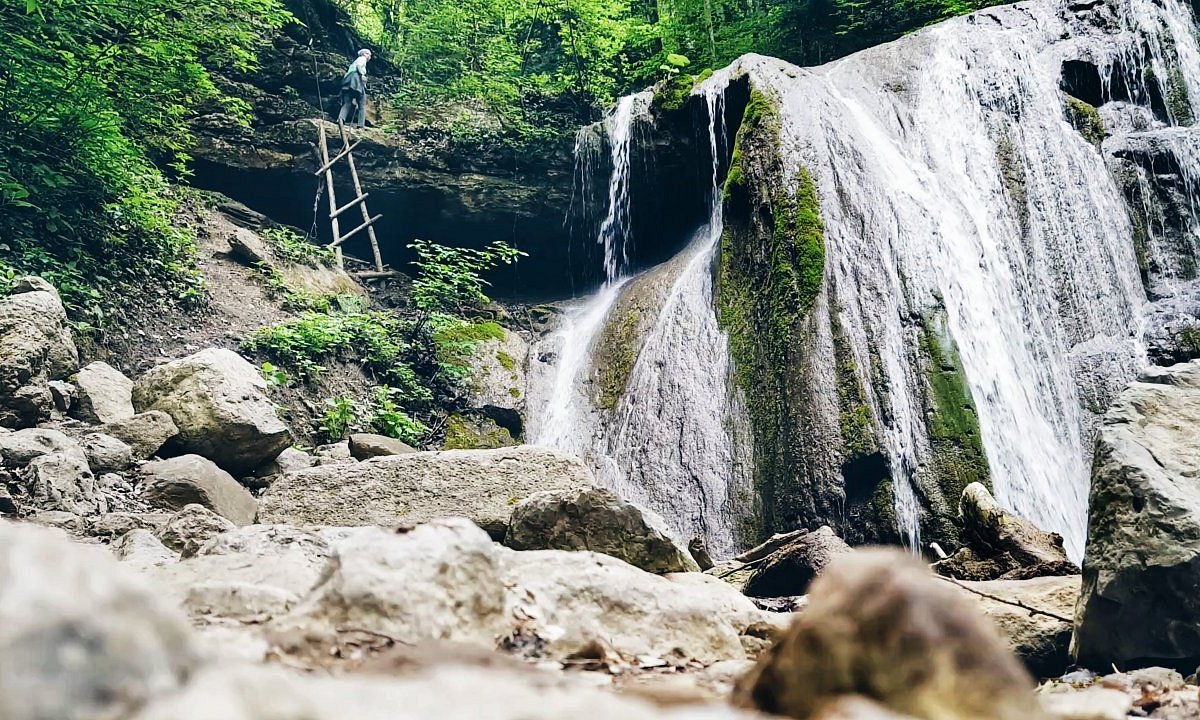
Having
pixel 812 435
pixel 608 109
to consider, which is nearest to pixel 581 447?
pixel 812 435

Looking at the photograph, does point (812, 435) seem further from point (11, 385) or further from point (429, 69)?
point (429, 69)

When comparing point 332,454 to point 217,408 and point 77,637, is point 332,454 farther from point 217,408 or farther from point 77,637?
point 77,637

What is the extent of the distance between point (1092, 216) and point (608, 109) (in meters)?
9.34

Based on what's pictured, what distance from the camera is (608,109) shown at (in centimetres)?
1719

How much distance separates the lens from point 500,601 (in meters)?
2.36

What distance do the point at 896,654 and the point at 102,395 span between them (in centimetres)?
885

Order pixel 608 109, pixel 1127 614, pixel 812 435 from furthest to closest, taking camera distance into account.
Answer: pixel 608 109 < pixel 812 435 < pixel 1127 614

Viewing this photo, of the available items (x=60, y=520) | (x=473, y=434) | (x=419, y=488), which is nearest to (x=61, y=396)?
(x=60, y=520)

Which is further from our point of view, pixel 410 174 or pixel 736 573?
pixel 410 174

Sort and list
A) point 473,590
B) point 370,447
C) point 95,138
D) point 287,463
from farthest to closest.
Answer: point 95,138, point 370,447, point 287,463, point 473,590

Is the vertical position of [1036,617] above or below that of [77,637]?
below

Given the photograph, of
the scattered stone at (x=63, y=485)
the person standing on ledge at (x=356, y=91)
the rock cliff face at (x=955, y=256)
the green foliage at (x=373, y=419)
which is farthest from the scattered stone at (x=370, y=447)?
the person standing on ledge at (x=356, y=91)

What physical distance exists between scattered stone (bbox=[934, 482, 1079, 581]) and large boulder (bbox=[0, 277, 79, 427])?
24.5ft

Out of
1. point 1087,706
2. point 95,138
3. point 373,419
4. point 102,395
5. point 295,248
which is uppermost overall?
point 95,138
